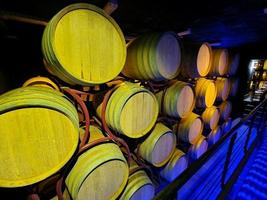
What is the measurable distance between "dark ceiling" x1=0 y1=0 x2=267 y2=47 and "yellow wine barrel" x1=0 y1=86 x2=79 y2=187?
954 millimetres

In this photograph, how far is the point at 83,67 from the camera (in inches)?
58.4

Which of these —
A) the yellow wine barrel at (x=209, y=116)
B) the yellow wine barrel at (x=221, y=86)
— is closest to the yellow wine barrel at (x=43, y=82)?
the yellow wine barrel at (x=209, y=116)

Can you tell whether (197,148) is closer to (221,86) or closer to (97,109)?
(221,86)

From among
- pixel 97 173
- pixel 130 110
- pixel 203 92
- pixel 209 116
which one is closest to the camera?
pixel 97 173

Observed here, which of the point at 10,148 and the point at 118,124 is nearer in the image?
the point at 10,148

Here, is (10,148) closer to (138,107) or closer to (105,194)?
(105,194)

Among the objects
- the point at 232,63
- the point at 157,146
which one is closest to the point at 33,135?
the point at 157,146

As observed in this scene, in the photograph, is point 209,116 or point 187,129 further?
point 209,116

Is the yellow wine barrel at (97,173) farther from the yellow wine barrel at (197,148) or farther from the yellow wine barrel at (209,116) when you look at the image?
the yellow wine barrel at (209,116)

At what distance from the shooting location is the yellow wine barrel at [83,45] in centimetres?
131

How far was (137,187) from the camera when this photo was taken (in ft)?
Answer: 7.28

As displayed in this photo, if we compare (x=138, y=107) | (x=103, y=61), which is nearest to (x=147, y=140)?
(x=138, y=107)

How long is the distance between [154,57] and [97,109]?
0.95 meters

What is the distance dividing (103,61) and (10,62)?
6.11 feet
